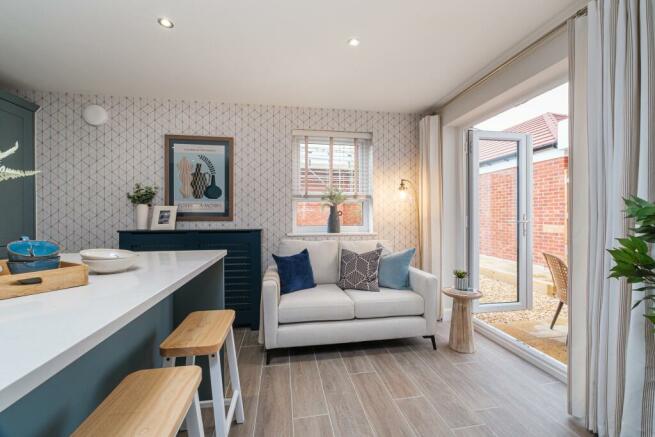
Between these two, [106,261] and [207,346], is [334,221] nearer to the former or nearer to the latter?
[207,346]

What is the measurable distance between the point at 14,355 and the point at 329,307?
215 cm

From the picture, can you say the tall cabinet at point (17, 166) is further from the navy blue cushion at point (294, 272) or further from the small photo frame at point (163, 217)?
the navy blue cushion at point (294, 272)

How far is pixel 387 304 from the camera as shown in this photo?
8.51 ft

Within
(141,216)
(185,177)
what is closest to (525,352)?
(185,177)

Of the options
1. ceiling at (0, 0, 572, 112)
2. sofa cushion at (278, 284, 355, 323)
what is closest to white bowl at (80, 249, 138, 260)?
sofa cushion at (278, 284, 355, 323)

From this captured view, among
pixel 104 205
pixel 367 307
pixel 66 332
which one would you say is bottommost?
pixel 367 307

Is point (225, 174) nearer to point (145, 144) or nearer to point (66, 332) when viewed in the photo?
point (145, 144)

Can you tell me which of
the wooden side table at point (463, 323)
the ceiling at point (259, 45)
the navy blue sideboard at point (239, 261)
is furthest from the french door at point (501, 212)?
A: the navy blue sideboard at point (239, 261)

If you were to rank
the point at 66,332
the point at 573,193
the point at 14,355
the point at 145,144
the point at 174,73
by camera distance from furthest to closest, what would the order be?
1. the point at 145,144
2. the point at 174,73
3. the point at 573,193
4. the point at 66,332
5. the point at 14,355

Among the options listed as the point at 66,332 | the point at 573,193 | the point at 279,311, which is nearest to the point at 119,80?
the point at 279,311

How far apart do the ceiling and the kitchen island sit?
160cm

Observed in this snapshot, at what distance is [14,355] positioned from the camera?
49 centimetres

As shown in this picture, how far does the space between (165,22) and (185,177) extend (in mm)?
1694

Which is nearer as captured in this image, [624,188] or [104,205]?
[624,188]
